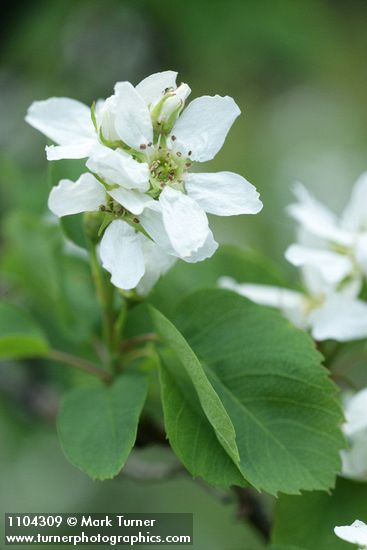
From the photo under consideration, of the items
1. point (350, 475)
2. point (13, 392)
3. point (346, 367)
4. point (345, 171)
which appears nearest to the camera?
point (350, 475)

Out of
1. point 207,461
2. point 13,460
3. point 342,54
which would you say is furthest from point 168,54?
point 207,461

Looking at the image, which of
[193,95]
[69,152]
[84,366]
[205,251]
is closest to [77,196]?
[69,152]

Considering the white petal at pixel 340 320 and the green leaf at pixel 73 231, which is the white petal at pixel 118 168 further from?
the white petal at pixel 340 320

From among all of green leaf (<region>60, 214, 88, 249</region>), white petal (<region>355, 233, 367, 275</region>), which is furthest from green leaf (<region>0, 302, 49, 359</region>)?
white petal (<region>355, 233, 367, 275</region>)

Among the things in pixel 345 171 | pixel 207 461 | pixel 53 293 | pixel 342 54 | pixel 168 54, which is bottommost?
pixel 207 461

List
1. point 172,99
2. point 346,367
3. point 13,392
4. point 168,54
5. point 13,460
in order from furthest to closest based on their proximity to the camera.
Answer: point 168,54
point 13,460
point 13,392
point 346,367
point 172,99

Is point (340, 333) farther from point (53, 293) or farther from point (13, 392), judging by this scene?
point (13, 392)

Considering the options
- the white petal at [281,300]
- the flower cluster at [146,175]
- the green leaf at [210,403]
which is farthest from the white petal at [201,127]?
the white petal at [281,300]
